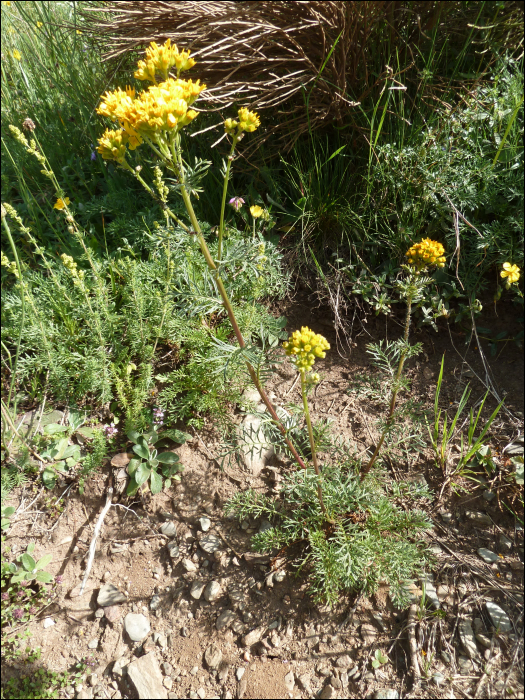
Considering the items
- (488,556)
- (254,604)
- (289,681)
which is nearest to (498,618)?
(488,556)

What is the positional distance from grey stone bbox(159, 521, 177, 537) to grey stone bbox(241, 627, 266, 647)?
0.51m

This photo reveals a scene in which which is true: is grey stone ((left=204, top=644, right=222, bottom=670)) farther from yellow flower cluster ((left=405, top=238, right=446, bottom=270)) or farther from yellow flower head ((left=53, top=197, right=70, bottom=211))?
yellow flower head ((left=53, top=197, right=70, bottom=211))

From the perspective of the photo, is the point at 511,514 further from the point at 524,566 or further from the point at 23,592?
the point at 23,592

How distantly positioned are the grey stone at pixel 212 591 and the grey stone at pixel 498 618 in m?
1.01

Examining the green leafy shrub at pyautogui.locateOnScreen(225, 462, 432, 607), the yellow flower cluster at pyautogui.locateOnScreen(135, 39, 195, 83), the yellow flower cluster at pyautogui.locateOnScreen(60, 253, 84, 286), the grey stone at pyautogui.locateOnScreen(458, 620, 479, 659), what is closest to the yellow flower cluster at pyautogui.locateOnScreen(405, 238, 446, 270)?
the green leafy shrub at pyautogui.locateOnScreen(225, 462, 432, 607)

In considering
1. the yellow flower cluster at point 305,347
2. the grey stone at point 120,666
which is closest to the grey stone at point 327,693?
the grey stone at point 120,666

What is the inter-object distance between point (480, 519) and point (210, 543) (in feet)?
3.68

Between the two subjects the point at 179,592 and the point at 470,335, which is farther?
the point at 470,335

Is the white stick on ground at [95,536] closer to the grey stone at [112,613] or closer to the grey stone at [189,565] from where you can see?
the grey stone at [112,613]

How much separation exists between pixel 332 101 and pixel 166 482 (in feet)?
6.82

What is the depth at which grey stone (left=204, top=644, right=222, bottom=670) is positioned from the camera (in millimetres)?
1708

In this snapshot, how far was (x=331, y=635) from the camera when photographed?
5.66ft

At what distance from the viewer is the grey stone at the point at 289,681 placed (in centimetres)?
164

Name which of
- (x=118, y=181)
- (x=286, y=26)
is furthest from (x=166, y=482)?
(x=286, y=26)
